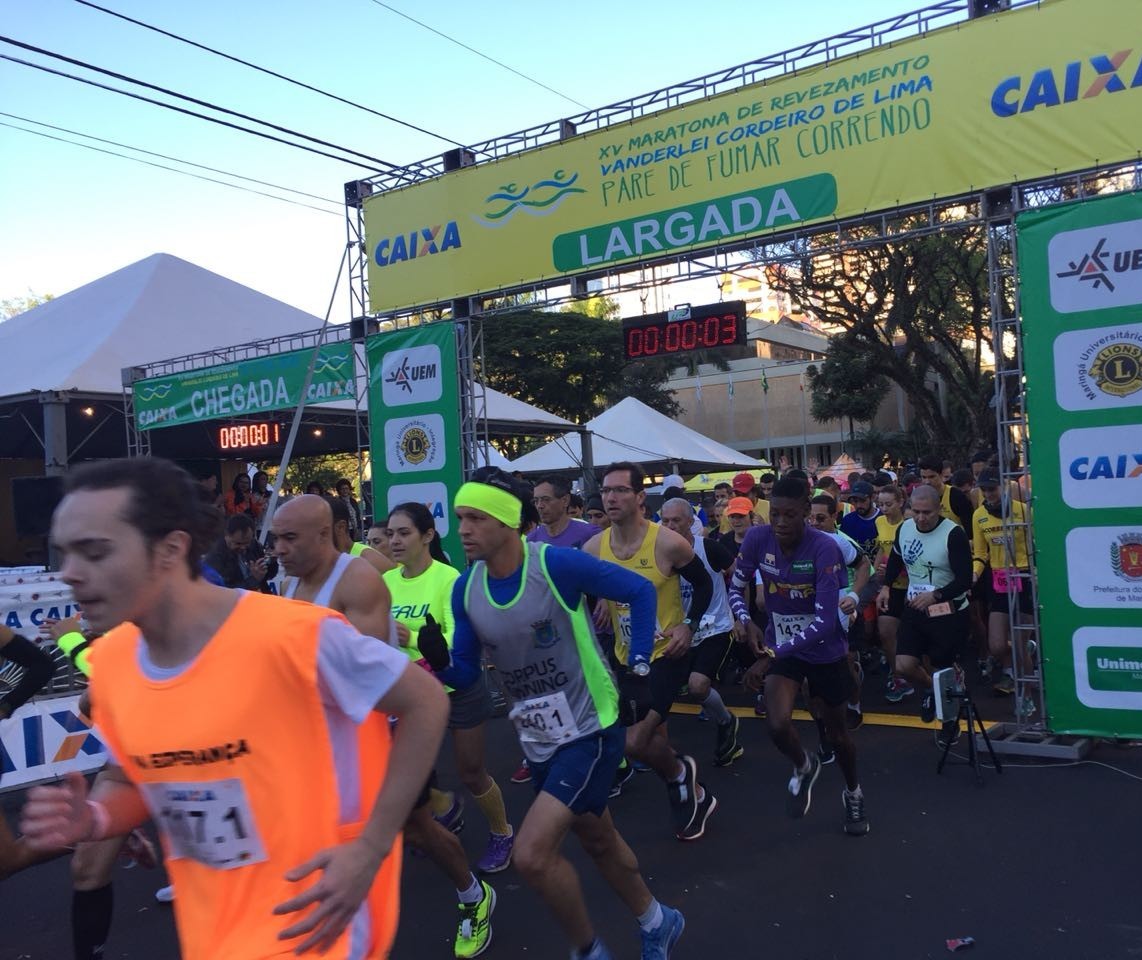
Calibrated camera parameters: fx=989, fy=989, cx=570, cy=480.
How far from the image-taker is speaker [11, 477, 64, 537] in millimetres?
9773

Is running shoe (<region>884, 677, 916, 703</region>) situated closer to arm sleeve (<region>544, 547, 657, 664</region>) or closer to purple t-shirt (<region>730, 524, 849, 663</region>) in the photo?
purple t-shirt (<region>730, 524, 849, 663</region>)

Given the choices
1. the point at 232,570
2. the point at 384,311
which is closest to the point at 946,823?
the point at 232,570

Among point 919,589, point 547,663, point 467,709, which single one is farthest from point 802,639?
point 919,589

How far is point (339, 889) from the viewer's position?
5.72ft

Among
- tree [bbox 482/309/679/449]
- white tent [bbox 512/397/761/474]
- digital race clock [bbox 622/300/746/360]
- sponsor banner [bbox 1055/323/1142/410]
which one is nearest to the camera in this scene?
sponsor banner [bbox 1055/323/1142/410]

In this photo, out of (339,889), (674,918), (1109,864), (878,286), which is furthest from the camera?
(878,286)

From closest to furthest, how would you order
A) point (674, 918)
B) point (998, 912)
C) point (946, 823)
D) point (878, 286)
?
point (674, 918), point (998, 912), point (946, 823), point (878, 286)

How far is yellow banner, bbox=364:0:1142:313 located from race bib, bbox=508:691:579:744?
536cm

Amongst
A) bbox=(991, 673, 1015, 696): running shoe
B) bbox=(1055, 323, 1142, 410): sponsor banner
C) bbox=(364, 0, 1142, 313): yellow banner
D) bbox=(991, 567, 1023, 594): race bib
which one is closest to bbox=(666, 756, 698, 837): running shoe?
bbox=(991, 567, 1023, 594): race bib

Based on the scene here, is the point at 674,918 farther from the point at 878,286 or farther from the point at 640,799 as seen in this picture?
the point at 878,286

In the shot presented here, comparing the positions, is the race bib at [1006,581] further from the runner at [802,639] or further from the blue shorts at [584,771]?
the blue shorts at [584,771]

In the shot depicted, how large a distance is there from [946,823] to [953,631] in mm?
1882

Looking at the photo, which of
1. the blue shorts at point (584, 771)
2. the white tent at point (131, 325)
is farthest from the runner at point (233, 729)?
the white tent at point (131, 325)

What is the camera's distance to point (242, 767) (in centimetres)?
182
